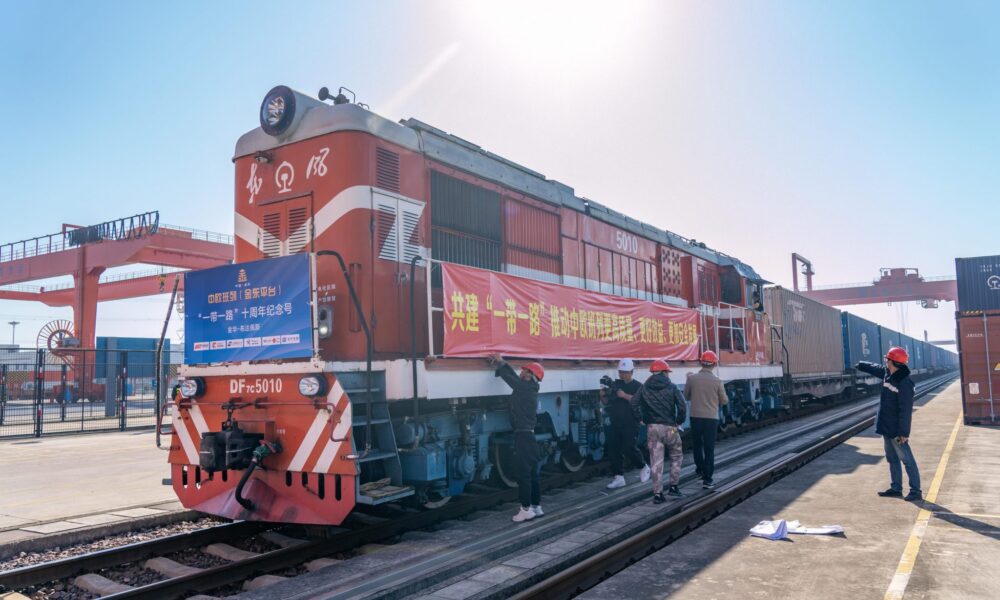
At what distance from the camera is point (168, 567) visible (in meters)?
5.42

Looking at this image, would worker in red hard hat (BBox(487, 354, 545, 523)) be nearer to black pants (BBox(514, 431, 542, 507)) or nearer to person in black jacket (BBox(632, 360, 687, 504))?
black pants (BBox(514, 431, 542, 507))

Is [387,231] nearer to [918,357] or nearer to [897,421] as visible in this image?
[897,421]

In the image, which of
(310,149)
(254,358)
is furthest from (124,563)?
(310,149)

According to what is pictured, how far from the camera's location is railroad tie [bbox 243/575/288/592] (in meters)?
4.99

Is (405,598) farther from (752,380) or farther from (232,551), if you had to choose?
(752,380)

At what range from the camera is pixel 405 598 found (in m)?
4.56

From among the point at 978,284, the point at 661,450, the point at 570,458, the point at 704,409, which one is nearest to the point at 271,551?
the point at 661,450

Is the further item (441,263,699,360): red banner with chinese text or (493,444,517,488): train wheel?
(493,444,517,488): train wheel

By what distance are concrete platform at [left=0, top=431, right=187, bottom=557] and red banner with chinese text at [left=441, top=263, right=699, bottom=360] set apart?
331 cm

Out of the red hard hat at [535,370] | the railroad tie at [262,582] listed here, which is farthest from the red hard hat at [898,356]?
the railroad tie at [262,582]

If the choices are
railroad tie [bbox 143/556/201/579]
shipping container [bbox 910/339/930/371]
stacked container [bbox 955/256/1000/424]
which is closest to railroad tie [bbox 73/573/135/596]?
railroad tie [bbox 143/556/201/579]

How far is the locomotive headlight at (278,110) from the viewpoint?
6836mm

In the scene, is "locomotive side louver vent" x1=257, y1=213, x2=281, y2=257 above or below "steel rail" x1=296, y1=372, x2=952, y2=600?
above

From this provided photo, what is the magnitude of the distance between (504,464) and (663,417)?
192 centimetres
